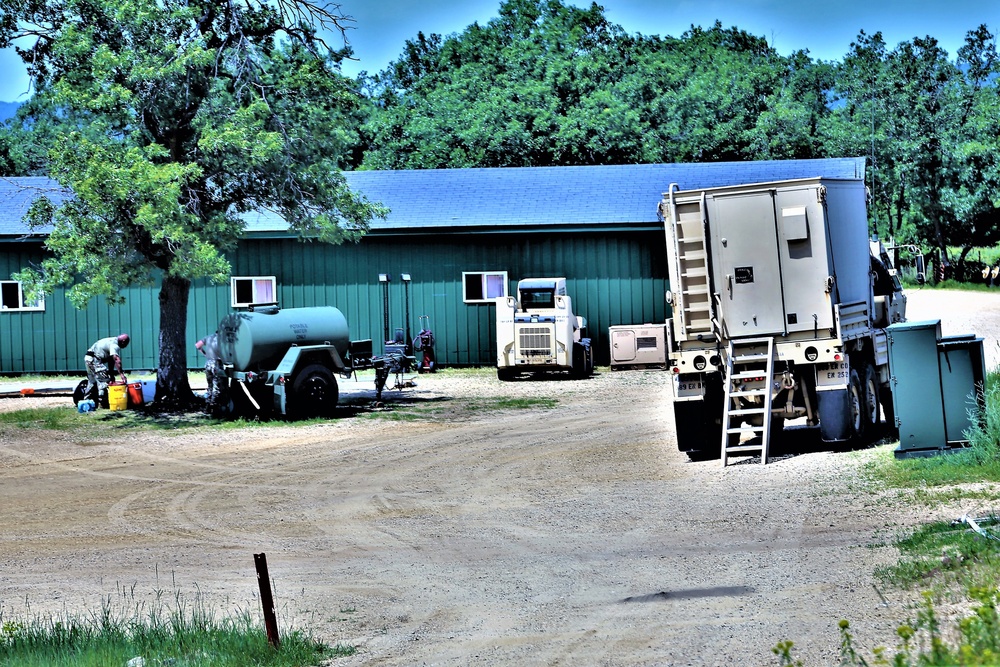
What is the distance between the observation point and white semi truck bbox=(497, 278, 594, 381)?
2889 centimetres

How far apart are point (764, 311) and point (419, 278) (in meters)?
17.8

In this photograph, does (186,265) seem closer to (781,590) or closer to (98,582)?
(98,582)

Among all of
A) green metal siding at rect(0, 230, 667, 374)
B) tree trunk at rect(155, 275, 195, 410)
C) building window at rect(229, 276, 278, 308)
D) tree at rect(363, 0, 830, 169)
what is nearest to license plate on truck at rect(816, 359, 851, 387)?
tree trunk at rect(155, 275, 195, 410)

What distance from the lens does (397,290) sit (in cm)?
3259

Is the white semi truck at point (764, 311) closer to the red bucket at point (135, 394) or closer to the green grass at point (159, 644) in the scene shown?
the green grass at point (159, 644)

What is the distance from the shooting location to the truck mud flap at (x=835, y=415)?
15406mm

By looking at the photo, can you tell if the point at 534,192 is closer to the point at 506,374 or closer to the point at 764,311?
the point at 506,374

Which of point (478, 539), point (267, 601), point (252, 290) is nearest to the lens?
point (267, 601)

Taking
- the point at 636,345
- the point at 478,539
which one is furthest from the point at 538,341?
the point at 478,539

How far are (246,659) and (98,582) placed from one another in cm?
344

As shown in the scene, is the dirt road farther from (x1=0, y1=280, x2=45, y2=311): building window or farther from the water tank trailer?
(x1=0, y1=280, x2=45, y2=311): building window

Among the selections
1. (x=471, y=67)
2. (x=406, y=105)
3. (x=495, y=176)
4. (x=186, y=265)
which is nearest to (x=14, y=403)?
(x=186, y=265)

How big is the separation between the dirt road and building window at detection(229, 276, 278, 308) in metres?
12.7

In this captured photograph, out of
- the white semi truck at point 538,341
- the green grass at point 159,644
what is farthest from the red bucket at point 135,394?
the green grass at point 159,644
